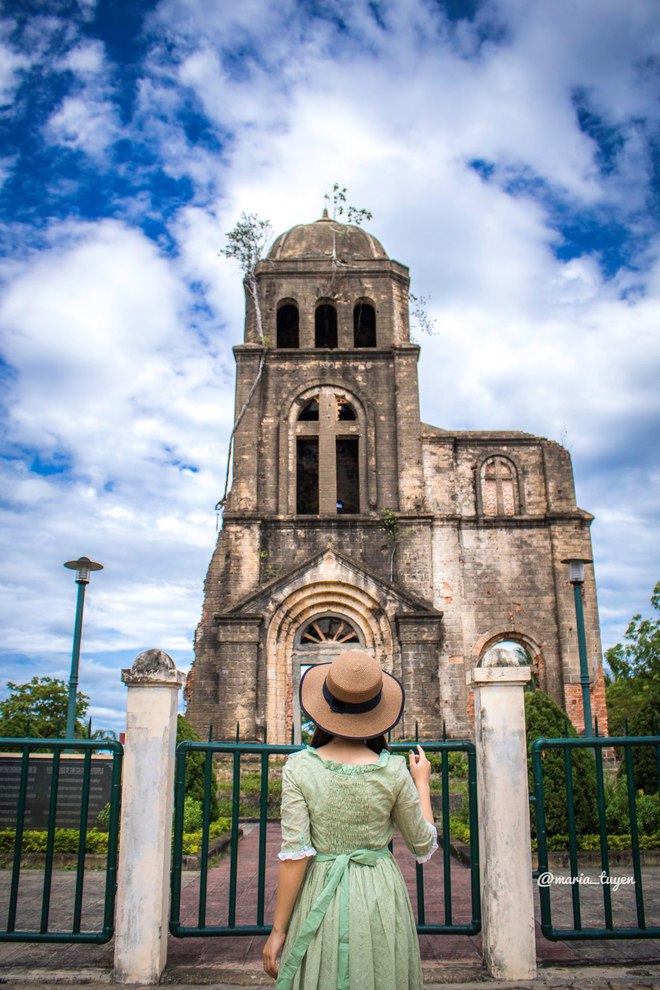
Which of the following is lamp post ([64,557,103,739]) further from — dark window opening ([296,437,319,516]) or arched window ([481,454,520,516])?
arched window ([481,454,520,516])

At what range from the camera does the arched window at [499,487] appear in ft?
69.7

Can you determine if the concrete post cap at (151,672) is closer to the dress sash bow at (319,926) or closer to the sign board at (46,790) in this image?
the dress sash bow at (319,926)

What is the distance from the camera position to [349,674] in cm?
331

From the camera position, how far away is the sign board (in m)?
10.8

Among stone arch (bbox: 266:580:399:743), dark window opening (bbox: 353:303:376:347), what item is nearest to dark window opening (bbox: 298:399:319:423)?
dark window opening (bbox: 353:303:376:347)

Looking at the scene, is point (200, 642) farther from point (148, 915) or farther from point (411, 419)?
point (148, 915)

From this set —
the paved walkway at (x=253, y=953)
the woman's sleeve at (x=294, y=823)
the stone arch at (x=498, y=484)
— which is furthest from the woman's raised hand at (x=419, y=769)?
the stone arch at (x=498, y=484)

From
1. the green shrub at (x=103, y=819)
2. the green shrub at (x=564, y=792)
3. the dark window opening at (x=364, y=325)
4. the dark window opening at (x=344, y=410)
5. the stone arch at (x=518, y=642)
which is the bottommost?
the green shrub at (x=103, y=819)

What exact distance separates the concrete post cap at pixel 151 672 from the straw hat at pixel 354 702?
2330 millimetres

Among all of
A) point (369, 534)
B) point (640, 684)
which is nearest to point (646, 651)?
point (640, 684)

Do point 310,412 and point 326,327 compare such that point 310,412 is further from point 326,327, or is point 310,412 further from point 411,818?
point 411,818

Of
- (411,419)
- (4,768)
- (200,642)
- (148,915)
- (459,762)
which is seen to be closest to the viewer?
(148,915)

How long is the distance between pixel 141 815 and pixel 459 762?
11747mm

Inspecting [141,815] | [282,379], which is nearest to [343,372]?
[282,379]
